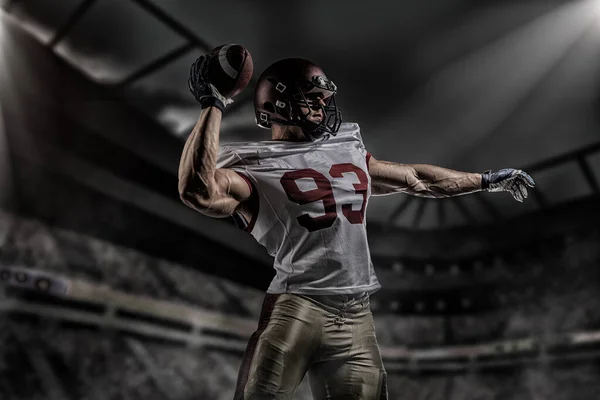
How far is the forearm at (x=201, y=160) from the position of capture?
147 centimetres

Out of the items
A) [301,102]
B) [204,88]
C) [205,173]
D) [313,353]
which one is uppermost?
[301,102]

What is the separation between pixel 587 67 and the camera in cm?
452

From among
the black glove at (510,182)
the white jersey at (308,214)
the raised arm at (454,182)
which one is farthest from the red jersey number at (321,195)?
the black glove at (510,182)

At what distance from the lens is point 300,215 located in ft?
5.45

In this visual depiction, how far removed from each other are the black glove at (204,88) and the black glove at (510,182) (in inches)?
39.3

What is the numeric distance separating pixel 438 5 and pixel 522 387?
3.25m

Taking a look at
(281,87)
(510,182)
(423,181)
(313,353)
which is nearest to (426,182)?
(423,181)

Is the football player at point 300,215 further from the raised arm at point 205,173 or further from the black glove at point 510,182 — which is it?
the black glove at point 510,182

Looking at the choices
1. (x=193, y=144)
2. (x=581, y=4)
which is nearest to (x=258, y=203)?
(x=193, y=144)

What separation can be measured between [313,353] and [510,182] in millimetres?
967

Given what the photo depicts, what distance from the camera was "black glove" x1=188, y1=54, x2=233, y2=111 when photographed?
156 cm

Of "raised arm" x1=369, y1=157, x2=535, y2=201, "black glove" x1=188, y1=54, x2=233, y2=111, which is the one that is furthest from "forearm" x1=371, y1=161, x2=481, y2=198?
"black glove" x1=188, y1=54, x2=233, y2=111

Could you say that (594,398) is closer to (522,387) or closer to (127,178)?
(522,387)

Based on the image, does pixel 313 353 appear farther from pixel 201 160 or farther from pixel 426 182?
pixel 426 182
